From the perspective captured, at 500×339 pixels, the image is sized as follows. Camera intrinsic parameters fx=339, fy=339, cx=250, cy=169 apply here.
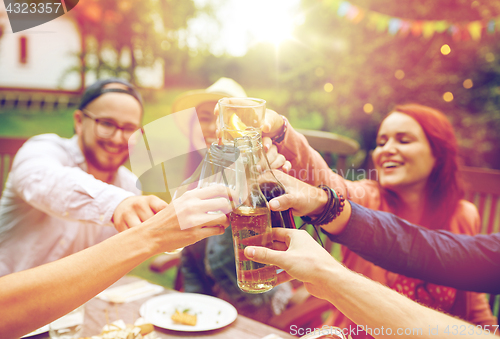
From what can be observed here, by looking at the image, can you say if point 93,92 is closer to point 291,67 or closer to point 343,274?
point 343,274

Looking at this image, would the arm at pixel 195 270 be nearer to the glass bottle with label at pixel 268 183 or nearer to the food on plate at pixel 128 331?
the food on plate at pixel 128 331

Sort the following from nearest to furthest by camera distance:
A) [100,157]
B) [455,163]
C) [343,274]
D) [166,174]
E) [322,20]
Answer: [343,274]
[166,174]
[455,163]
[100,157]
[322,20]

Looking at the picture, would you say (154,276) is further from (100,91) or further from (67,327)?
(67,327)

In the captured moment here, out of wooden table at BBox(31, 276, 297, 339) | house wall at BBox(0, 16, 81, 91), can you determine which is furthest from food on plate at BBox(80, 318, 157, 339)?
house wall at BBox(0, 16, 81, 91)

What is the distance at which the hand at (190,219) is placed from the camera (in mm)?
691

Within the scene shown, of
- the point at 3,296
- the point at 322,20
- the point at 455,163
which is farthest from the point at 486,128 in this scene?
the point at 3,296

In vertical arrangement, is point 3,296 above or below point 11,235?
above

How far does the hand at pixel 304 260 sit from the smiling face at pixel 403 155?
854 millimetres

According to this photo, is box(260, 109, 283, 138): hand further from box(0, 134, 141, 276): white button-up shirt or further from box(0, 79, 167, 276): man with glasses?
box(0, 134, 141, 276): white button-up shirt

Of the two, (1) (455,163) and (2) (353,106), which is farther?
(2) (353,106)

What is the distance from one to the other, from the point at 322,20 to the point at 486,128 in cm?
174

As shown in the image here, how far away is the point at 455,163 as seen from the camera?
4.95 feet

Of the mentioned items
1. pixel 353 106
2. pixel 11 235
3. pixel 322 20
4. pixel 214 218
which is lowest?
pixel 11 235

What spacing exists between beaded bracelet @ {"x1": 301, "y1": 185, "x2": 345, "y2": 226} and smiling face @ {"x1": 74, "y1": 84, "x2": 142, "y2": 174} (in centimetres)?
109
